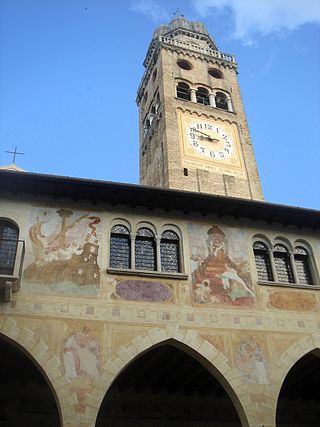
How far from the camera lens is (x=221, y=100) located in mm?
30250

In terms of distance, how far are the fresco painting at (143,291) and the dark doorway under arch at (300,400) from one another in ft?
17.4

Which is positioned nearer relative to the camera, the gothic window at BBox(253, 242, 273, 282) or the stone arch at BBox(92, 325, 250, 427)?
the stone arch at BBox(92, 325, 250, 427)

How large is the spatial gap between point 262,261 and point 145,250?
3440 mm

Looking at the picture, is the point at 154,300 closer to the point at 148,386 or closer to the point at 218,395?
the point at 148,386

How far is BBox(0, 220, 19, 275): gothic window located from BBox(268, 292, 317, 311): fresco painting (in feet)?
22.1

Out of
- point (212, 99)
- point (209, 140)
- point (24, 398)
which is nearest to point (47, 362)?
point (24, 398)

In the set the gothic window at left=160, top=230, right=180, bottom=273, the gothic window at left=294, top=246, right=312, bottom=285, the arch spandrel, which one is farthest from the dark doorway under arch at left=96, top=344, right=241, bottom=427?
the gothic window at left=294, top=246, right=312, bottom=285

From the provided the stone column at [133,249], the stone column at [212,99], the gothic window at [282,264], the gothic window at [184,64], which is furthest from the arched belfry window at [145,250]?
the gothic window at [184,64]

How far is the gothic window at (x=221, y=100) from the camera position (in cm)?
2970

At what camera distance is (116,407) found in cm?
1410

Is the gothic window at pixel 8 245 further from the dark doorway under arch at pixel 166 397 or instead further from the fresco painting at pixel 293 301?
the fresco painting at pixel 293 301

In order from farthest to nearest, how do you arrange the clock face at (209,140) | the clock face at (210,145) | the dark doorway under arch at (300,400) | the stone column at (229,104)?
the stone column at (229,104)
the clock face at (209,140)
the clock face at (210,145)
the dark doorway under arch at (300,400)

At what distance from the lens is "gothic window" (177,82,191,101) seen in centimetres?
2931

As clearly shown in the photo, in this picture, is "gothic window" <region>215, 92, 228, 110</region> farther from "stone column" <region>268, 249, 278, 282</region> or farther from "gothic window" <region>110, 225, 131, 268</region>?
"gothic window" <region>110, 225, 131, 268</region>
